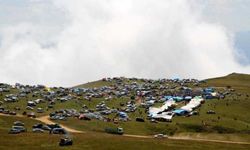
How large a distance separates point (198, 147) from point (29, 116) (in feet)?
300

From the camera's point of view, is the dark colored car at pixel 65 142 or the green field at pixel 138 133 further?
the green field at pixel 138 133

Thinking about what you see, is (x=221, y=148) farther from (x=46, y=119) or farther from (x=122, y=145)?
(x=46, y=119)

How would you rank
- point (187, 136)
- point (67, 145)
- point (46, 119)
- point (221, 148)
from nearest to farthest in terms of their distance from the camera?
point (67, 145)
point (221, 148)
point (187, 136)
point (46, 119)

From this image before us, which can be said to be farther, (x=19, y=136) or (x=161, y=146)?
(x=19, y=136)

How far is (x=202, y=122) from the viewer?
194 metres

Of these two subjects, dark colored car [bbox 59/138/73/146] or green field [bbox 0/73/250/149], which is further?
green field [bbox 0/73/250/149]

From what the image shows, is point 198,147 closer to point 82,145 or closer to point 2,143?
point 82,145

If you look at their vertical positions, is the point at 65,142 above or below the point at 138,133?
below

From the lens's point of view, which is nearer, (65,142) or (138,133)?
(65,142)

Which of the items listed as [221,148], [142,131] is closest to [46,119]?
[142,131]

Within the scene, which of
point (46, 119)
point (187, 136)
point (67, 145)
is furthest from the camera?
point (46, 119)

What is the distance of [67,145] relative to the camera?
12025cm

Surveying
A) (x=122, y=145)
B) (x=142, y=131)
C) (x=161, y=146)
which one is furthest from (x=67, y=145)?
(x=142, y=131)

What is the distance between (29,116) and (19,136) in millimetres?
63720
